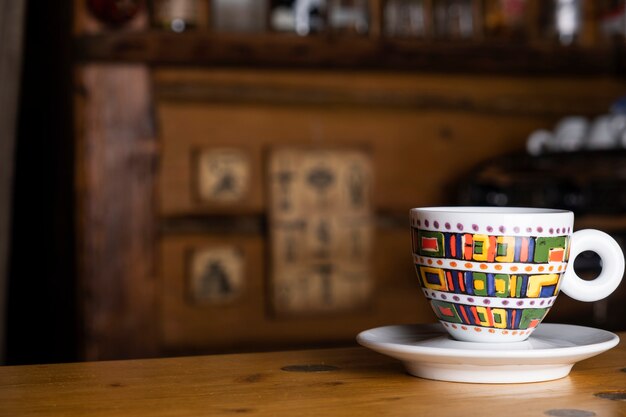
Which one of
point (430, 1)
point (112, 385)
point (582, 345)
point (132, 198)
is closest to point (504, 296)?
point (582, 345)

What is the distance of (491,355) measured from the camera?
2.13ft

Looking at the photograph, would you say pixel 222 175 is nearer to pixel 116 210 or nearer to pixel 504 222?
pixel 116 210

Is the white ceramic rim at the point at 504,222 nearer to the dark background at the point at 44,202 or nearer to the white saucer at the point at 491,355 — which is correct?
the white saucer at the point at 491,355

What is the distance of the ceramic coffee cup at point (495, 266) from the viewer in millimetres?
688

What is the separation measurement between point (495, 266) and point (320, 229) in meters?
1.47

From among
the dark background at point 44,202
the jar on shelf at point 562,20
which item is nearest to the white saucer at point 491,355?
the dark background at point 44,202

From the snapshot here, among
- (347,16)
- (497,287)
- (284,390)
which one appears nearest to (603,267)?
(497,287)

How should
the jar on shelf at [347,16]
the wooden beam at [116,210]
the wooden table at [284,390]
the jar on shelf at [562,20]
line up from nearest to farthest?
1. the wooden table at [284,390]
2. the wooden beam at [116,210]
3. the jar on shelf at [347,16]
4. the jar on shelf at [562,20]

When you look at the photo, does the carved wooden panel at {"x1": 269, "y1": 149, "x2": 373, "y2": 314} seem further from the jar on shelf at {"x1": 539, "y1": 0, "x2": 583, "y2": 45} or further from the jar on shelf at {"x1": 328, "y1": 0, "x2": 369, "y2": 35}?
the jar on shelf at {"x1": 539, "y1": 0, "x2": 583, "y2": 45}

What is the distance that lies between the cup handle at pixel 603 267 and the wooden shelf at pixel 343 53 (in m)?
1.43

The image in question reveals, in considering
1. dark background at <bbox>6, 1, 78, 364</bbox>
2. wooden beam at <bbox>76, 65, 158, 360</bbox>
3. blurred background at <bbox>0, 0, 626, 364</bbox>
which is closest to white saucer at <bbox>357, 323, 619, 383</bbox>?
blurred background at <bbox>0, 0, 626, 364</bbox>

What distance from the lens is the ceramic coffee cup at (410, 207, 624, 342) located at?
0.69 m

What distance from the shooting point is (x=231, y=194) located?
2.10 meters

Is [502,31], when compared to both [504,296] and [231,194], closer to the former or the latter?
[231,194]
